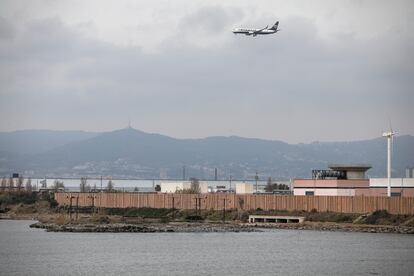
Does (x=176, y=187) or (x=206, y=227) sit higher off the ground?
(x=176, y=187)

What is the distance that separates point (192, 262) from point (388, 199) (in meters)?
38.2

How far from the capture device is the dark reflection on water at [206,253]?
57312 mm

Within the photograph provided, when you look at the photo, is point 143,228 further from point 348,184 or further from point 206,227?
point 348,184

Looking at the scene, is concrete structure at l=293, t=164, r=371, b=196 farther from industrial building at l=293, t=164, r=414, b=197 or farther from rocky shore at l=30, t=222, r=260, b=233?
rocky shore at l=30, t=222, r=260, b=233

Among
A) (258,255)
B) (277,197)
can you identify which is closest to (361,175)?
(277,197)

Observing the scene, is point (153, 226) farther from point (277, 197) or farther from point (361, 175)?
point (361, 175)

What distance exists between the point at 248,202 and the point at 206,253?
41.3 m

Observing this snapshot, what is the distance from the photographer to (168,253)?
68375mm

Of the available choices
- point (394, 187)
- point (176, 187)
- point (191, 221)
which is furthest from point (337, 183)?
point (176, 187)

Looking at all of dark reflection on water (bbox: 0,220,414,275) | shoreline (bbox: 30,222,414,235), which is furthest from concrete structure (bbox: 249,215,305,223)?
dark reflection on water (bbox: 0,220,414,275)

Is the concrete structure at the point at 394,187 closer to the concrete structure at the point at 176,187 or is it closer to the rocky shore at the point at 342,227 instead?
the rocky shore at the point at 342,227

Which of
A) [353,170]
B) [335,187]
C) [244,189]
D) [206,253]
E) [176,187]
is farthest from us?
[176,187]

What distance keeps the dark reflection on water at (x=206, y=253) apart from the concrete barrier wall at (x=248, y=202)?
8996 mm

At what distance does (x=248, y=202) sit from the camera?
358 feet
